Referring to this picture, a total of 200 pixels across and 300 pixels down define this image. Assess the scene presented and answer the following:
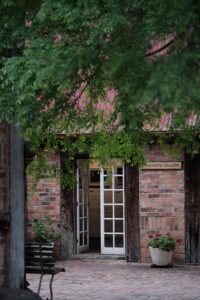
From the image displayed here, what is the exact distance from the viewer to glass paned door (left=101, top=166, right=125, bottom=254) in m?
15.9

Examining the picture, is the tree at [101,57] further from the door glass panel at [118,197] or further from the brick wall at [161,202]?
the door glass panel at [118,197]

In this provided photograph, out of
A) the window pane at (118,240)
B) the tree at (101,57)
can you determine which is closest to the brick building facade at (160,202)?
the window pane at (118,240)

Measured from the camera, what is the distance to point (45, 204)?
51.9 ft

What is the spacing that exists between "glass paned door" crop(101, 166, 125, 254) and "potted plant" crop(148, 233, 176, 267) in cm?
117

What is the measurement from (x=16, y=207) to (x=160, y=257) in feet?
19.6

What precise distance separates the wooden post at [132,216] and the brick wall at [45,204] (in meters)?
1.46

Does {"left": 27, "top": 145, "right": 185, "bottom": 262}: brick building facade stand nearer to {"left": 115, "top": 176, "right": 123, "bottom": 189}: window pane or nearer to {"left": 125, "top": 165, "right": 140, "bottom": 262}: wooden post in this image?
{"left": 125, "top": 165, "right": 140, "bottom": 262}: wooden post

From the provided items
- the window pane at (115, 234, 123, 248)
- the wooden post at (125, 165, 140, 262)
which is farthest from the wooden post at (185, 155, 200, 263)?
the window pane at (115, 234, 123, 248)

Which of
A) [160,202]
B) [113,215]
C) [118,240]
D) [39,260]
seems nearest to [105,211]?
[113,215]

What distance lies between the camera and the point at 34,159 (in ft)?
34.3

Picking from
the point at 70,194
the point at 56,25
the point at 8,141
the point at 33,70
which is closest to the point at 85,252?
the point at 70,194

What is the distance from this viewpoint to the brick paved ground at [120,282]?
37.7 feet

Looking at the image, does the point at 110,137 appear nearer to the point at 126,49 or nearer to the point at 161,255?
the point at 126,49

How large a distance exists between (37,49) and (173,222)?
29.1ft
